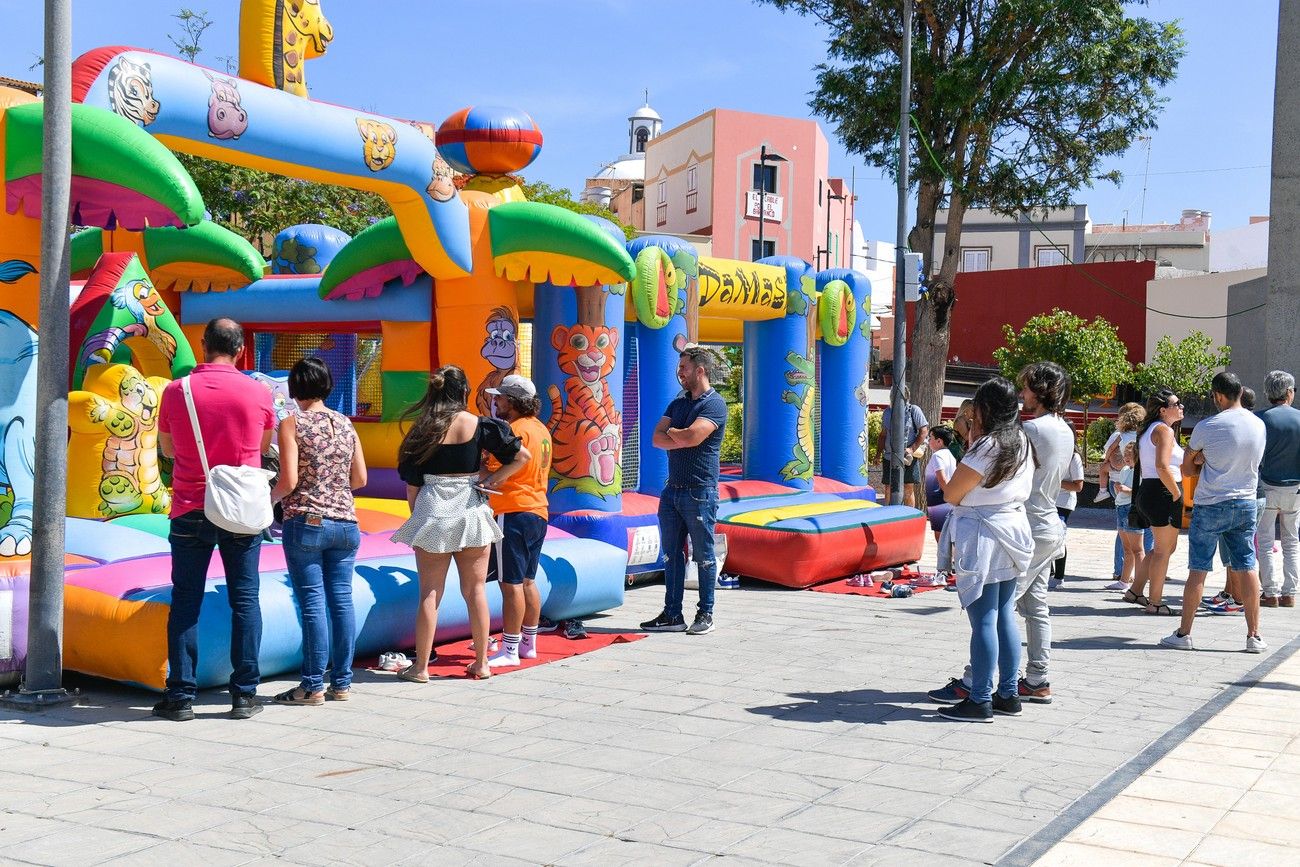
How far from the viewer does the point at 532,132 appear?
31.6 feet

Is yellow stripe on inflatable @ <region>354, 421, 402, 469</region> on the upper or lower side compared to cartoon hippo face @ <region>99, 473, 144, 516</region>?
upper

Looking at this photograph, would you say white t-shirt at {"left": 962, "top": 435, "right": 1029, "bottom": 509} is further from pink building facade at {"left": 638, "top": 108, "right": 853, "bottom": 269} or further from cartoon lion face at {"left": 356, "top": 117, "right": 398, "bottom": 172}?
pink building facade at {"left": 638, "top": 108, "right": 853, "bottom": 269}

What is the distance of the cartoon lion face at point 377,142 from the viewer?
26.4 feet

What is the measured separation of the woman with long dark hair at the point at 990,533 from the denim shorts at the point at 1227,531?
2.49m

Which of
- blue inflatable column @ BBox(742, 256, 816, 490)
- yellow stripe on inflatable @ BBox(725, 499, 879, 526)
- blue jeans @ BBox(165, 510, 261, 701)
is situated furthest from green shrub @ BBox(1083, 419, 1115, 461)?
blue jeans @ BBox(165, 510, 261, 701)

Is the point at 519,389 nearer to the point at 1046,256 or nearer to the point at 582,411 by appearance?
the point at 582,411

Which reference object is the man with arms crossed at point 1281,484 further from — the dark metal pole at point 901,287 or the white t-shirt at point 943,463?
the dark metal pole at point 901,287

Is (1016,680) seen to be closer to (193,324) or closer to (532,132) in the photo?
(532,132)

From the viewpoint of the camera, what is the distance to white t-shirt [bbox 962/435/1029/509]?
5543 mm

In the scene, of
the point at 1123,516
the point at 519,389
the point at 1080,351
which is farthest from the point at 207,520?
the point at 1080,351

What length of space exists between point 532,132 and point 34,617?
5394 millimetres

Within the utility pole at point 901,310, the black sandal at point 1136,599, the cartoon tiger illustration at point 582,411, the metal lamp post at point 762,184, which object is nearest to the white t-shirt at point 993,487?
the cartoon tiger illustration at point 582,411

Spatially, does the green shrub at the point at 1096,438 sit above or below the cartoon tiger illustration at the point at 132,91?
below

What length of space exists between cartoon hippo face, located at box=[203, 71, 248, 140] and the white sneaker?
10.3 feet
